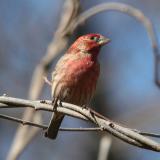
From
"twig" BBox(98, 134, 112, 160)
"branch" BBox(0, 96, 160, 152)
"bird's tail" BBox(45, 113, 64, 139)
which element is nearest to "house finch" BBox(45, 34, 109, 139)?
"bird's tail" BBox(45, 113, 64, 139)

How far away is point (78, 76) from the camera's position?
679 centimetres

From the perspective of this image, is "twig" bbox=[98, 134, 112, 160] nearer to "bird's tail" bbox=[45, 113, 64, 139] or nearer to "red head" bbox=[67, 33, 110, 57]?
"bird's tail" bbox=[45, 113, 64, 139]

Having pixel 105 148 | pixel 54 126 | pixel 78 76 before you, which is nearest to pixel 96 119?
pixel 105 148

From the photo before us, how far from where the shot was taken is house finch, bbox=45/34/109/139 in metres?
6.79

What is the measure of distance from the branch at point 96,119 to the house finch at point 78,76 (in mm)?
1907

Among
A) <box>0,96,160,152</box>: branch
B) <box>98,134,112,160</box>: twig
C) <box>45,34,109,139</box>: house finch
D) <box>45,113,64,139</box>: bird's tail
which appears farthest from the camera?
<box>45,113,64,139</box>: bird's tail

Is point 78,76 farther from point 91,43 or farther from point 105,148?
point 105,148

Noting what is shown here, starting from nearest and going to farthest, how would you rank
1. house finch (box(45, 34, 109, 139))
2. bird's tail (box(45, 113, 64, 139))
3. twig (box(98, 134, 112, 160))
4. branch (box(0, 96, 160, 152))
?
branch (box(0, 96, 160, 152)) < twig (box(98, 134, 112, 160)) < house finch (box(45, 34, 109, 139)) < bird's tail (box(45, 113, 64, 139))

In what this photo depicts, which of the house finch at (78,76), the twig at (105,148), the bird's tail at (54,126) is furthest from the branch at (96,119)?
the bird's tail at (54,126)

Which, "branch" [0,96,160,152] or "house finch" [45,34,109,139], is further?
"house finch" [45,34,109,139]

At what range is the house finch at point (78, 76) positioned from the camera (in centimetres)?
679

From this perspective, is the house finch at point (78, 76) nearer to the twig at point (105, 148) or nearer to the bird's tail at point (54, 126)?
the bird's tail at point (54, 126)

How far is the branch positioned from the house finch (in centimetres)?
191

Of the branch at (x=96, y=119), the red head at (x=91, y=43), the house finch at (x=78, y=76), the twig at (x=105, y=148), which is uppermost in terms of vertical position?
the red head at (x=91, y=43)
